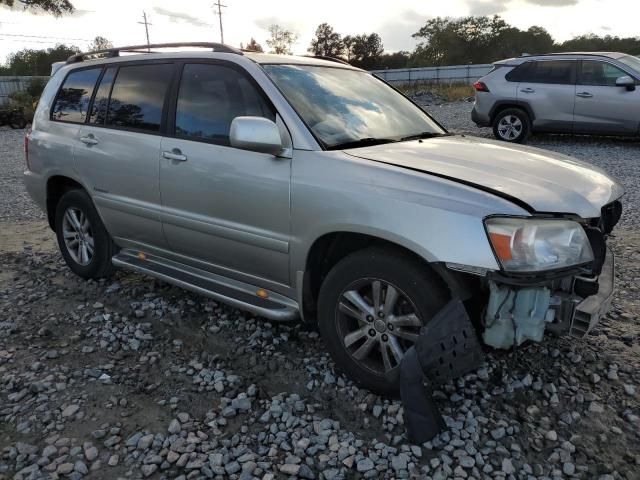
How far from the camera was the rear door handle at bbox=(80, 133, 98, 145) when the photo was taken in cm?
Answer: 404

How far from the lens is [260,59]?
3.38 metres

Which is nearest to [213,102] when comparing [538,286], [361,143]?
[361,143]

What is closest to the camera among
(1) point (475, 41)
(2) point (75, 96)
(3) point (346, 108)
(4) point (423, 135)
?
(3) point (346, 108)

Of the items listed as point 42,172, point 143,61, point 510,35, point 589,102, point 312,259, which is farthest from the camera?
point 510,35

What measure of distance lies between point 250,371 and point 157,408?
57 cm

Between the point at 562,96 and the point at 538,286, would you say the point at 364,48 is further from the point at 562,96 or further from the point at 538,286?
the point at 538,286

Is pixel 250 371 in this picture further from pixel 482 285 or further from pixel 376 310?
pixel 482 285

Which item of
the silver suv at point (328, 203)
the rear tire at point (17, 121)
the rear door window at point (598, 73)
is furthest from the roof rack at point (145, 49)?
the rear tire at point (17, 121)

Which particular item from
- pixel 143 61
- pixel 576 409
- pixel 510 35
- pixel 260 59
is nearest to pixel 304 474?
pixel 576 409

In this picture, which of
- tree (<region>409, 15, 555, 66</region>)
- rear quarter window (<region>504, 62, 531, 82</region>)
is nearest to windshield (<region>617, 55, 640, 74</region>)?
rear quarter window (<region>504, 62, 531, 82</region>)

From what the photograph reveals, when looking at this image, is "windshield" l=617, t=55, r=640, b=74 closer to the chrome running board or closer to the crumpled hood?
the crumpled hood

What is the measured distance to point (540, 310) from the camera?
2.36 m

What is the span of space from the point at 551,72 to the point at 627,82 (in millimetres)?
1419

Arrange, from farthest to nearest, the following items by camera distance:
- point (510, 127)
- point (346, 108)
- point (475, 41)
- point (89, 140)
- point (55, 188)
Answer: point (475, 41) → point (510, 127) → point (55, 188) → point (89, 140) → point (346, 108)
